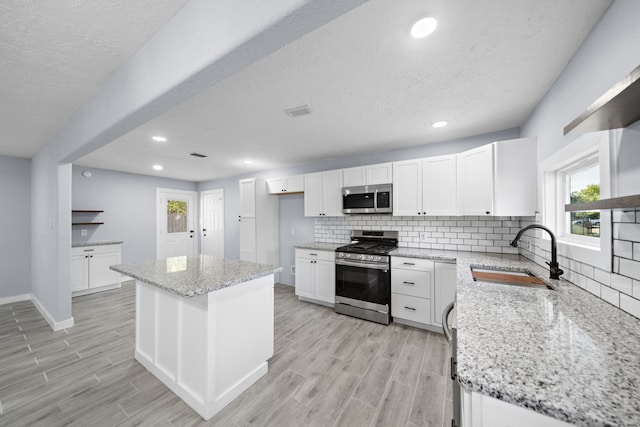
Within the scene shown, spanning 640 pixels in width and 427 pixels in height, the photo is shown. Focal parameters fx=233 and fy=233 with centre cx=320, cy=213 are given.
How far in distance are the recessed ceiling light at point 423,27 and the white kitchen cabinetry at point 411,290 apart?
2.34m

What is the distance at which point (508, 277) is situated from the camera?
1.89 m

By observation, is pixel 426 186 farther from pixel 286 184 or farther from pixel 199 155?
pixel 199 155

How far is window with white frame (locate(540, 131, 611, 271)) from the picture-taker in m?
1.20

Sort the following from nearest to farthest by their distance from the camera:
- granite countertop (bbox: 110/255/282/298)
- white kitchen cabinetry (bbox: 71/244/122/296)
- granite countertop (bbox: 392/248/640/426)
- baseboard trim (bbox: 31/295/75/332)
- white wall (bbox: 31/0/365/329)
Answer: granite countertop (bbox: 392/248/640/426) < white wall (bbox: 31/0/365/329) < granite countertop (bbox: 110/255/282/298) < baseboard trim (bbox: 31/295/75/332) < white kitchen cabinetry (bbox: 71/244/122/296)

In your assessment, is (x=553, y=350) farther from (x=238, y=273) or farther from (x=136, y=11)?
(x=136, y=11)

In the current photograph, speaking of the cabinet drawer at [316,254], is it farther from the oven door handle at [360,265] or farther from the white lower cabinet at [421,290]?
the white lower cabinet at [421,290]

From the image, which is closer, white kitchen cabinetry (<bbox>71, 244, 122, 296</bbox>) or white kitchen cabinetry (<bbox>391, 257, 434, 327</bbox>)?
white kitchen cabinetry (<bbox>391, 257, 434, 327</bbox>)

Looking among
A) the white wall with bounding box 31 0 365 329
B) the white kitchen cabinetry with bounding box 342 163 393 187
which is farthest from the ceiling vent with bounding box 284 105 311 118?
the white kitchen cabinetry with bounding box 342 163 393 187

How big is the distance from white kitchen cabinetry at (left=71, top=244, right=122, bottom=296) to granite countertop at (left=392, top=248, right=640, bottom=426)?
19.1 ft

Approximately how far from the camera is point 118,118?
175 cm

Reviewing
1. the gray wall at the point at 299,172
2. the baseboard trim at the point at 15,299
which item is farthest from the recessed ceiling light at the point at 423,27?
the baseboard trim at the point at 15,299

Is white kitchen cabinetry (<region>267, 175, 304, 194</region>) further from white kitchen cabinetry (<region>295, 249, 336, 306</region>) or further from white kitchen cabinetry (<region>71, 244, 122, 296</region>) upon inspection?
white kitchen cabinetry (<region>71, 244, 122, 296</region>)

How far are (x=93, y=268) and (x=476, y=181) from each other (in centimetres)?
647

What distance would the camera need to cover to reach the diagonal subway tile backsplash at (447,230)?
291 centimetres
